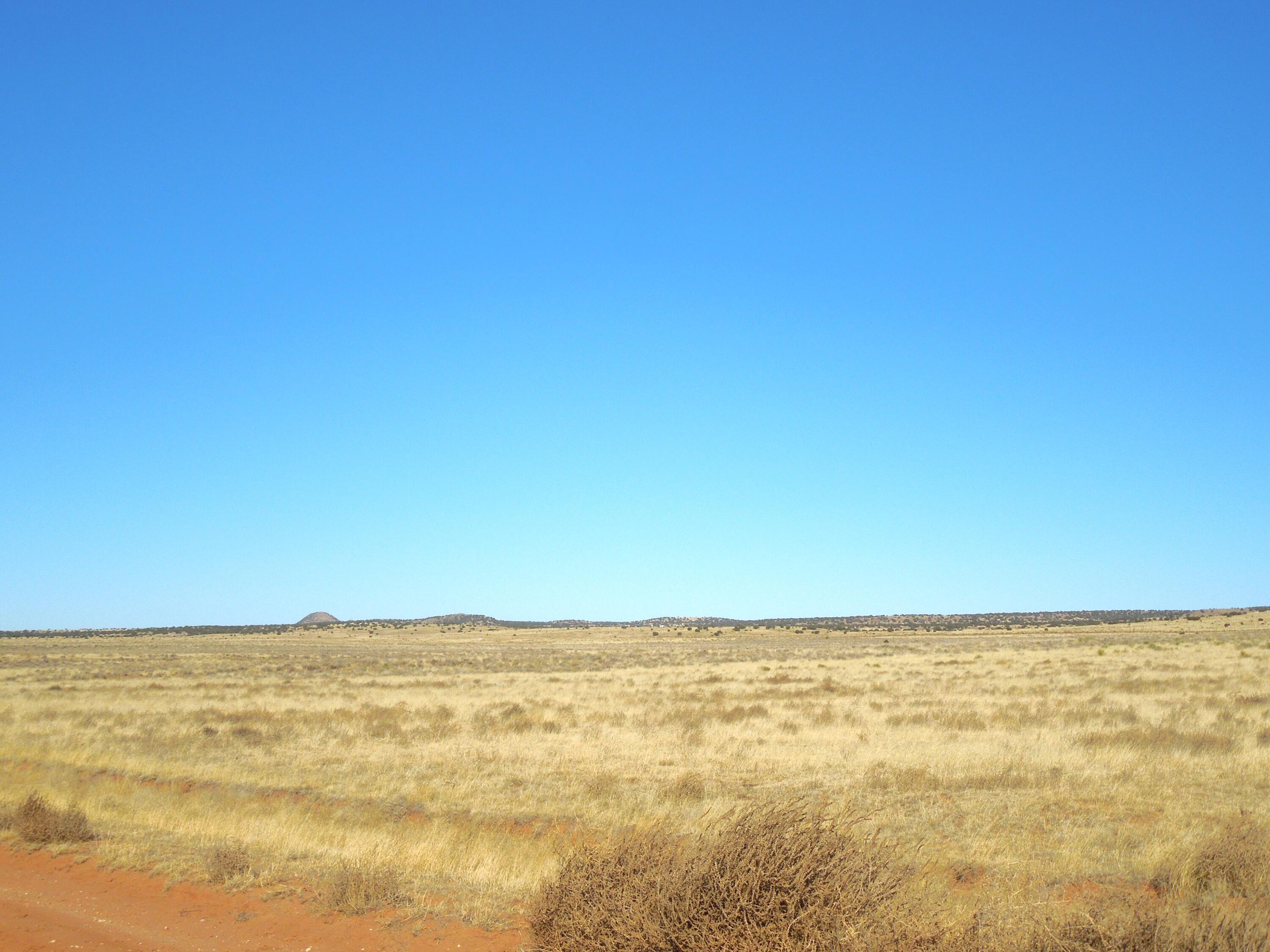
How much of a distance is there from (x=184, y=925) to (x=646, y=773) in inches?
377

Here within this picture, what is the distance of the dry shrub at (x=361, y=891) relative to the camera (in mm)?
8945

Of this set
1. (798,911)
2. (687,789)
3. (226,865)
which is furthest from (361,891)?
(687,789)

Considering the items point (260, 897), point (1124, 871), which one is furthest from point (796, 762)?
point (260, 897)

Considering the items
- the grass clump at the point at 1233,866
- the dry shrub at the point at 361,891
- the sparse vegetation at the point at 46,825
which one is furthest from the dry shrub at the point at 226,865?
the grass clump at the point at 1233,866

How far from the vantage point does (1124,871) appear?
31.7 feet

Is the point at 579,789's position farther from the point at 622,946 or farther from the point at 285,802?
the point at 622,946

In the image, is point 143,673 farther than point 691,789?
Yes

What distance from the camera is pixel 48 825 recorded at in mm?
11680

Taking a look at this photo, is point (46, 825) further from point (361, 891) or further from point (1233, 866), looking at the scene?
point (1233, 866)

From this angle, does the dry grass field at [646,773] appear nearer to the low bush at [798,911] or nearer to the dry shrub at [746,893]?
the low bush at [798,911]

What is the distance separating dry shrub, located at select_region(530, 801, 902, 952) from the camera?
6117mm

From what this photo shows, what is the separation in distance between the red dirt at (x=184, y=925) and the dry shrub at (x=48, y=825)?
4.24 feet

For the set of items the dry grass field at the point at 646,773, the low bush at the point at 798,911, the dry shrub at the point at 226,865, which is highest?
the low bush at the point at 798,911

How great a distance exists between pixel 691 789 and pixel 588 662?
4303 cm
